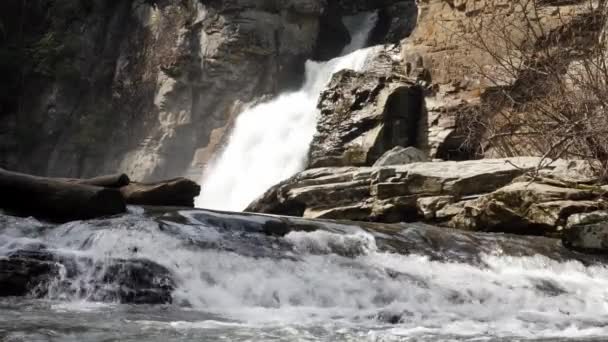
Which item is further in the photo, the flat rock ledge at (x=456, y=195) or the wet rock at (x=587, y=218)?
the flat rock ledge at (x=456, y=195)

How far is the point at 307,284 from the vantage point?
6.54m

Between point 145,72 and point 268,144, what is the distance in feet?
21.9

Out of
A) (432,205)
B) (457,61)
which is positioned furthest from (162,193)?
(457,61)

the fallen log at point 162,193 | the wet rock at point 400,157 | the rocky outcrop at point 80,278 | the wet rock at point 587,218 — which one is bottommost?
the rocky outcrop at point 80,278

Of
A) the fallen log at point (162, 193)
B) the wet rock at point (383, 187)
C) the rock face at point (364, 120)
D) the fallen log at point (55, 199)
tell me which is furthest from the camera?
the rock face at point (364, 120)

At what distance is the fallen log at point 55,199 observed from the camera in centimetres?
838

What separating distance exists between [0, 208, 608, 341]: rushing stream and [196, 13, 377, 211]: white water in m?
8.01

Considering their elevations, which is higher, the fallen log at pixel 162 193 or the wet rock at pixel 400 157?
the wet rock at pixel 400 157

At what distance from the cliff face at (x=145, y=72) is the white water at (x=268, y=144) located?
0.83m

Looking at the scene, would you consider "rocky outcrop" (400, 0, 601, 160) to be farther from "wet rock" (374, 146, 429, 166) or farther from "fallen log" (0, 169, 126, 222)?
"fallen log" (0, 169, 126, 222)

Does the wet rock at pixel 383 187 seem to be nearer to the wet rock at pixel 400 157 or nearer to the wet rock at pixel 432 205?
the wet rock at pixel 432 205

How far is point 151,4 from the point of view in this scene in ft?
76.7

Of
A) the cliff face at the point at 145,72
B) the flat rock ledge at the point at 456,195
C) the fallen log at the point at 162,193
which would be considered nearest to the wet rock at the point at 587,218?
the flat rock ledge at the point at 456,195

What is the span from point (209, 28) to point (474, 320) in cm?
1708
